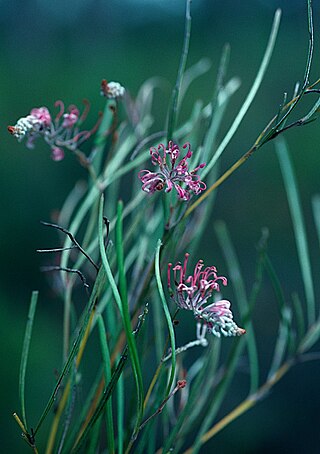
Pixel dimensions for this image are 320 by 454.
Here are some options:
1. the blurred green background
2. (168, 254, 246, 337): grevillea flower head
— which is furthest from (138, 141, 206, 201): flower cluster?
the blurred green background

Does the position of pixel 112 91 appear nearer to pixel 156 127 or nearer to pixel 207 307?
pixel 207 307

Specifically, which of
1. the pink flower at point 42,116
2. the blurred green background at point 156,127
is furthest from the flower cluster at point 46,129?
the blurred green background at point 156,127

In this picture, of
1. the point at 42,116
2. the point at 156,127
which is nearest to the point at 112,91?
the point at 42,116

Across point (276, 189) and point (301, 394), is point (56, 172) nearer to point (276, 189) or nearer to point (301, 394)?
point (276, 189)

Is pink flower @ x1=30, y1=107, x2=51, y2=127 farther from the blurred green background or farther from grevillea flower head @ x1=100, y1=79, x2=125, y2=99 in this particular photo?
the blurred green background

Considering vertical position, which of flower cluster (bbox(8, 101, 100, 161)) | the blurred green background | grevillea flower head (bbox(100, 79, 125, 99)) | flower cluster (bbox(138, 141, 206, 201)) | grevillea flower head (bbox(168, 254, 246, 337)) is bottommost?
grevillea flower head (bbox(168, 254, 246, 337))

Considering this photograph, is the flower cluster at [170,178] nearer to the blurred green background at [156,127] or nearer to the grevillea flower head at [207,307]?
the grevillea flower head at [207,307]

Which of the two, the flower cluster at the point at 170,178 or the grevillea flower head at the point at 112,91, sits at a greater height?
the grevillea flower head at the point at 112,91

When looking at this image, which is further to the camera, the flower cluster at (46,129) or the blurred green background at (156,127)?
the blurred green background at (156,127)
